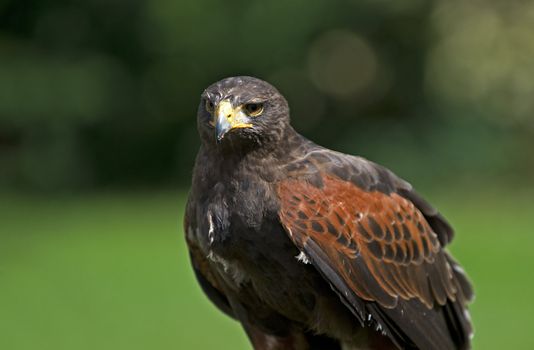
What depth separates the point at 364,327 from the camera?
513 centimetres

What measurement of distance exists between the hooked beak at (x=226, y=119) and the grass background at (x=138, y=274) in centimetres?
380

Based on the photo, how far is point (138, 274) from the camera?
10508mm

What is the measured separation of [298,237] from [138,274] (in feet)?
19.4

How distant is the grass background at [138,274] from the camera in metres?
8.62

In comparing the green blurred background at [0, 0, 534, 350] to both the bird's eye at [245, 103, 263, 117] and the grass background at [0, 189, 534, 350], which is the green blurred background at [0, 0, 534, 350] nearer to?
the grass background at [0, 189, 534, 350]

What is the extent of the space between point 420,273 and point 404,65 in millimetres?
10841

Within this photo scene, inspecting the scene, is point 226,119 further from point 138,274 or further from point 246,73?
point 246,73

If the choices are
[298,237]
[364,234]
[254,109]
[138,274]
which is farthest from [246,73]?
[298,237]

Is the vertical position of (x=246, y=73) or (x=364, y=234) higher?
(x=246, y=73)

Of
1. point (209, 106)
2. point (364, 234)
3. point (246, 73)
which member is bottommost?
point (364, 234)

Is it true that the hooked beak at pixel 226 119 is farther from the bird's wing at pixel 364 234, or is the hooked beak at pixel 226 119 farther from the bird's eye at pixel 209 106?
the bird's wing at pixel 364 234

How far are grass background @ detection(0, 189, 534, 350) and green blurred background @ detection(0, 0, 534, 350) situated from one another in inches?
5.6

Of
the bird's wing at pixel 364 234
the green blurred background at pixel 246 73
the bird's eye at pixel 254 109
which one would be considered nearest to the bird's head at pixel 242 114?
the bird's eye at pixel 254 109

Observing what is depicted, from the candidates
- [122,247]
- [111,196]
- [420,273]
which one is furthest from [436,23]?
[420,273]
